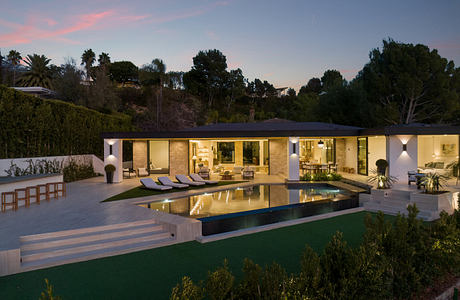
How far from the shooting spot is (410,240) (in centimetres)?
537

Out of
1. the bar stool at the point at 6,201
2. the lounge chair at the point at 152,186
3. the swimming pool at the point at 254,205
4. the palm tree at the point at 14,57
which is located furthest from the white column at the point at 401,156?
the palm tree at the point at 14,57

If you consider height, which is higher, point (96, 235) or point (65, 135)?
point (65, 135)

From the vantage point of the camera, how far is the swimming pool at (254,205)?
9297 mm

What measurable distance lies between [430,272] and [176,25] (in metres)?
25.2

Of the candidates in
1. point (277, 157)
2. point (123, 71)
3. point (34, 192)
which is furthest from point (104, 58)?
point (34, 192)

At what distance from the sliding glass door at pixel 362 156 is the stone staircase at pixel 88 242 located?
577 inches

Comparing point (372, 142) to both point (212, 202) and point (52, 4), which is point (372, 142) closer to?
point (212, 202)

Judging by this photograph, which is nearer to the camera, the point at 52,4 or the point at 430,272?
the point at 430,272

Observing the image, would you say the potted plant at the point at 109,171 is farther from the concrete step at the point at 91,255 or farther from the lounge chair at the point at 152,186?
the concrete step at the point at 91,255

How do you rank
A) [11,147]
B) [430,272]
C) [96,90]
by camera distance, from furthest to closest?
[96,90]
[11,147]
[430,272]

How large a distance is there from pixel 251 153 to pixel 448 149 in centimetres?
1326

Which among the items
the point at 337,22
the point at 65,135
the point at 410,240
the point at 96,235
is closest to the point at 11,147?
the point at 65,135

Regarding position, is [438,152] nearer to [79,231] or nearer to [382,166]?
[382,166]

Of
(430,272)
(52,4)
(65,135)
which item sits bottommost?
(430,272)
